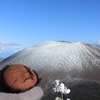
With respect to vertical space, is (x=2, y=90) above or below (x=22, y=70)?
below

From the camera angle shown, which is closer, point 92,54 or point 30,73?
point 30,73

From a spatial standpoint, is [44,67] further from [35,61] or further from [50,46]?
[50,46]

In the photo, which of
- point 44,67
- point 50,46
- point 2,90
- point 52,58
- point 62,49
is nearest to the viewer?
point 2,90

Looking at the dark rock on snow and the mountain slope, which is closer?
the dark rock on snow

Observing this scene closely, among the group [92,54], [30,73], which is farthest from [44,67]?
[92,54]

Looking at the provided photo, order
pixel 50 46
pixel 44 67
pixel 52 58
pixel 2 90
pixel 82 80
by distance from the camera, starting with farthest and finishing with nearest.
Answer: pixel 50 46 < pixel 52 58 < pixel 44 67 < pixel 82 80 < pixel 2 90

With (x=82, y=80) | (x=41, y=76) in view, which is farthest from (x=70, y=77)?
(x=41, y=76)

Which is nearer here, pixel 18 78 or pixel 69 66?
pixel 18 78

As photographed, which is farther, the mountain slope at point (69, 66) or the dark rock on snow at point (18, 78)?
the mountain slope at point (69, 66)

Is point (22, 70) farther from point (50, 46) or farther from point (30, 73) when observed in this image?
point (50, 46)

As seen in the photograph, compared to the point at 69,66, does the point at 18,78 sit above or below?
above
